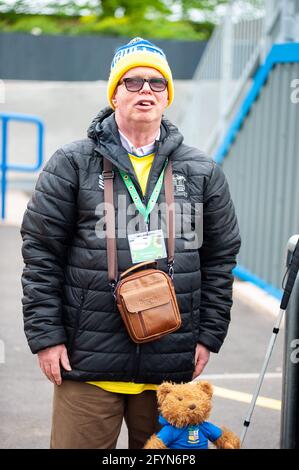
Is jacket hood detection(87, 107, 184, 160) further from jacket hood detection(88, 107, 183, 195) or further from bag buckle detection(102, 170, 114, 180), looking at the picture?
bag buckle detection(102, 170, 114, 180)

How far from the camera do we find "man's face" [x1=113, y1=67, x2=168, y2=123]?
3.33m

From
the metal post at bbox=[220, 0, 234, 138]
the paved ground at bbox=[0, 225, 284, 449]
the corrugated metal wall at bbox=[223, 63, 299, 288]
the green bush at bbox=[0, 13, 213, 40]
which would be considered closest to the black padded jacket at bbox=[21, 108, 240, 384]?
the paved ground at bbox=[0, 225, 284, 449]

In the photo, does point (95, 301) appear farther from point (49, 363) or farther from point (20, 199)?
point (20, 199)

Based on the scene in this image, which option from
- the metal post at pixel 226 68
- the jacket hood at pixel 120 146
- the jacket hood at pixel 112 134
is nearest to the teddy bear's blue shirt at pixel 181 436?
the jacket hood at pixel 120 146

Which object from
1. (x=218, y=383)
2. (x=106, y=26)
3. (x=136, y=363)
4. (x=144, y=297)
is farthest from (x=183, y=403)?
(x=106, y=26)

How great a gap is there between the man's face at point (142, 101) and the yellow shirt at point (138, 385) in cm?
16

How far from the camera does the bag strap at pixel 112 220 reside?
3330 mm

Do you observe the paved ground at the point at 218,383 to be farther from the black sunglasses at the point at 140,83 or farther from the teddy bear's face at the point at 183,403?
the black sunglasses at the point at 140,83

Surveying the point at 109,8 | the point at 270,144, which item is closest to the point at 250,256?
the point at 270,144

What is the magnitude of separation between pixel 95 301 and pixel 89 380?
1.00 feet

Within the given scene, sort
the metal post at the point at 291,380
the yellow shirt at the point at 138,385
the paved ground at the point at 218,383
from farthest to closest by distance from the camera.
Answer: the paved ground at the point at 218,383
the metal post at the point at 291,380
the yellow shirt at the point at 138,385

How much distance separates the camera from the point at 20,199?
1499 centimetres

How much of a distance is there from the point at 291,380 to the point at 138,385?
2.69 ft

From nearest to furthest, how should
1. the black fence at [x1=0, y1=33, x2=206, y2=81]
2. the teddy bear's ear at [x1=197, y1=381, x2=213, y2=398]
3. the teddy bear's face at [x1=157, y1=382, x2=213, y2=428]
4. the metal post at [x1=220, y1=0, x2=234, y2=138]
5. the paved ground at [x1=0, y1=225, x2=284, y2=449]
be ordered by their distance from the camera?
1. the teddy bear's face at [x1=157, y1=382, x2=213, y2=428]
2. the teddy bear's ear at [x1=197, y1=381, x2=213, y2=398]
3. the paved ground at [x1=0, y1=225, x2=284, y2=449]
4. the metal post at [x1=220, y1=0, x2=234, y2=138]
5. the black fence at [x1=0, y1=33, x2=206, y2=81]
